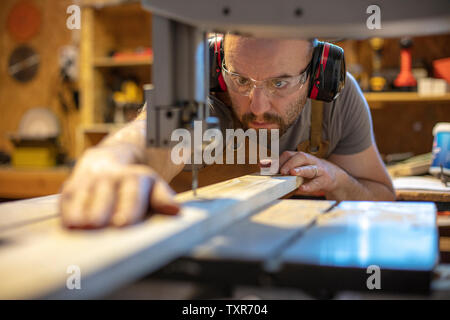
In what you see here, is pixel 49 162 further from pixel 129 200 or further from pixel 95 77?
pixel 129 200

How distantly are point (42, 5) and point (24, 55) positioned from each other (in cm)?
49

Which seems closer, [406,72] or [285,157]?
[285,157]

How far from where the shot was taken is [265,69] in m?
1.36

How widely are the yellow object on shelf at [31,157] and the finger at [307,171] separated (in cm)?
288

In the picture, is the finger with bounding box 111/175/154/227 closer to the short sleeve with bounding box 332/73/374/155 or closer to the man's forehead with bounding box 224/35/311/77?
the man's forehead with bounding box 224/35/311/77

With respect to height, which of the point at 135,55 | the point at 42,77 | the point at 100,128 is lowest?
the point at 100,128

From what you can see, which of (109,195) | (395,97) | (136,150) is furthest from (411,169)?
(109,195)

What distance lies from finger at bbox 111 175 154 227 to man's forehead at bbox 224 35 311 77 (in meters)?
0.71

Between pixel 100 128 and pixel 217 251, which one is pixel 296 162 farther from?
pixel 100 128

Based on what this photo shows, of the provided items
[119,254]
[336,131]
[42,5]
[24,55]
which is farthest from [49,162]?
[119,254]

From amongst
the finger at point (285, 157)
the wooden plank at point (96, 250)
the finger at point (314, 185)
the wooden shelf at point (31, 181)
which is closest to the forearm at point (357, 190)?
the finger at point (314, 185)

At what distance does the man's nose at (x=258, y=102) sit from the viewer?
1.44 metres

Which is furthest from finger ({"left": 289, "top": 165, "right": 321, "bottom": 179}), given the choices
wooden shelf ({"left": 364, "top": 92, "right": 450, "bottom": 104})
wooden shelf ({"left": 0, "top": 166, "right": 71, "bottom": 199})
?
wooden shelf ({"left": 0, "top": 166, "right": 71, "bottom": 199})

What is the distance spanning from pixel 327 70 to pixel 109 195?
0.95 metres
